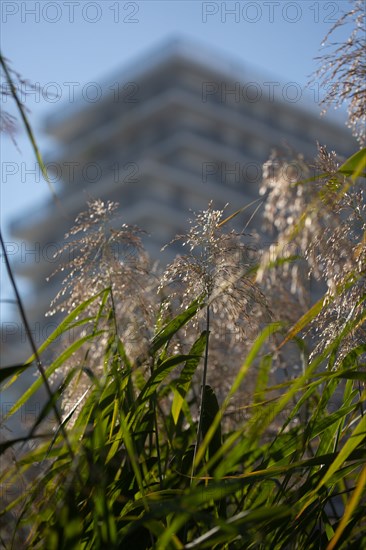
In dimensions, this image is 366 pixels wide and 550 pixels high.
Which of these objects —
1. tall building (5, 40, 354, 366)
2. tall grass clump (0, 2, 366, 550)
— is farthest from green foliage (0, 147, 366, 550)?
tall building (5, 40, 354, 366)

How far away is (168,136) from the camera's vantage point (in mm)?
53062

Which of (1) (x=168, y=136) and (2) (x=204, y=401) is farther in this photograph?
(1) (x=168, y=136)

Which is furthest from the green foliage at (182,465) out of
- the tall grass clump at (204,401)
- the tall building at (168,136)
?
the tall building at (168,136)

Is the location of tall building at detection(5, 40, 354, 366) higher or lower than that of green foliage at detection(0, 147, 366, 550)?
lower

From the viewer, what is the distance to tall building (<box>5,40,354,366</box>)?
4953 centimetres

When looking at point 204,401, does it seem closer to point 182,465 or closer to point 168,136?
point 182,465

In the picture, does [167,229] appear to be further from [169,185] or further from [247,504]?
[247,504]

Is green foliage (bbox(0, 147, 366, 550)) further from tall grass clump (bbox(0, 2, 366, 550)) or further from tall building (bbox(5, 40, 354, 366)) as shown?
tall building (bbox(5, 40, 354, 366))

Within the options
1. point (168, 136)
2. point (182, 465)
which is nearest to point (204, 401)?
point (182, 465)

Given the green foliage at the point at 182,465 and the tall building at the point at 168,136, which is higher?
the green foliage at the point at 182,465

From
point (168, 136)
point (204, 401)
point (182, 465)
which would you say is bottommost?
point (168, 136)

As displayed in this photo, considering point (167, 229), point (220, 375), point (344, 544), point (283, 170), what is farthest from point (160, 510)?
point (167, 229)

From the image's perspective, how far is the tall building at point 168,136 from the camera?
49.5 m

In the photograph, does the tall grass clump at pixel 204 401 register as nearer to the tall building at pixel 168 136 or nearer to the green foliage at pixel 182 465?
the green foliage at pixel 182 465
